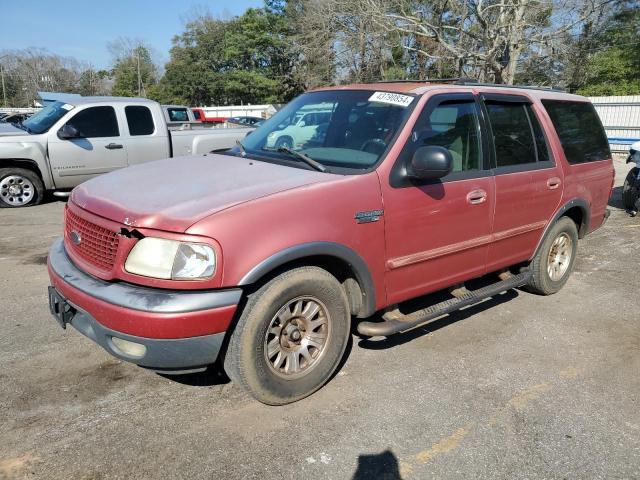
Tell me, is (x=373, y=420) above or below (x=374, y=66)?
below

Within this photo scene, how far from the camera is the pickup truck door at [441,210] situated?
3.51 m

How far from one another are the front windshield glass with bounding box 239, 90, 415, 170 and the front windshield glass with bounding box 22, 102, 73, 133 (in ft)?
20.3

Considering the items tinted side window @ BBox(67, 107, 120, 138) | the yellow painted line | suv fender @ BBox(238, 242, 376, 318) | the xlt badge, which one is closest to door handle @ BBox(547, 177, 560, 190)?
the xlt badge

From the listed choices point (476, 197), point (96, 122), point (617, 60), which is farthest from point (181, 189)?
point (617, 60)

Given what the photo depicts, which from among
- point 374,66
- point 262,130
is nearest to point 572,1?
point 374,66

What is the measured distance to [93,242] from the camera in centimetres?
306

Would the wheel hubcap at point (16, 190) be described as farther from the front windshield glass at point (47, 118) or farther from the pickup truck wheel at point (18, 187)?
the front windshield glass at point (47, 118)

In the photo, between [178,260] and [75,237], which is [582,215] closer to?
[178,260]

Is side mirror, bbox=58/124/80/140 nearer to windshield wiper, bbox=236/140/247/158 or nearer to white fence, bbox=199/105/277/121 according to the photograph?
windshield wiper, bbox=236/140/247/158

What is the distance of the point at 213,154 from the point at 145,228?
64.4 inches

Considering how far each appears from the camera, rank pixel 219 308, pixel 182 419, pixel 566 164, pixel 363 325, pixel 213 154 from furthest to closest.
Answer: pixel 566 164
pixel 213 154
pixel 363 325
pixel 182 419
pixel 219 308

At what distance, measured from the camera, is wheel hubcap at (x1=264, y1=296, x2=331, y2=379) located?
3.10 metres

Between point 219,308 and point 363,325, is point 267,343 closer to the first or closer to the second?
point 219,308

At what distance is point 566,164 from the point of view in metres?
4.86
